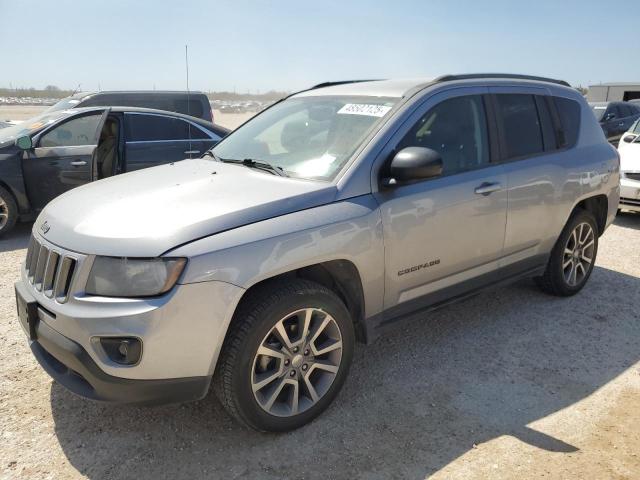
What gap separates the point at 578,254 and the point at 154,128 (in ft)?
18.4

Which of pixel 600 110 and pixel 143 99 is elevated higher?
pixel 600 110

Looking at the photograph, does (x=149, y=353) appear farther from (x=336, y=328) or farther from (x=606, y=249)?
(x=606, y=249)

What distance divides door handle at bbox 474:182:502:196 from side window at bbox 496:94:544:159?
1.07 ft

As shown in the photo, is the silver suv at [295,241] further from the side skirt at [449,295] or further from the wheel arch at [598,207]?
the wheel arch at [598,207]

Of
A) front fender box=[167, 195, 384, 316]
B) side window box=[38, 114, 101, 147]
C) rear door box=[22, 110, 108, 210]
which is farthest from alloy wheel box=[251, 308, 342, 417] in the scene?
side window box=[38, 114, 101, 147]

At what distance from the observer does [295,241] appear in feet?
8.54

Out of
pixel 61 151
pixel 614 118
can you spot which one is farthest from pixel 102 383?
pixel 614 118

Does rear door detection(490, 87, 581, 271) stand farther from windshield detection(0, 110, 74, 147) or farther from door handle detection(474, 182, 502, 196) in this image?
windshield detection(0, 110, 74, 147)

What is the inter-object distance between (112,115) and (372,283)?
404 centimetres

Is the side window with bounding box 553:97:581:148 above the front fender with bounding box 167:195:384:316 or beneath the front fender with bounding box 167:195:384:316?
above

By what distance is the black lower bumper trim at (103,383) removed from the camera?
92.4 inches

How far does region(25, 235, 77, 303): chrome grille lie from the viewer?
2.46 meters

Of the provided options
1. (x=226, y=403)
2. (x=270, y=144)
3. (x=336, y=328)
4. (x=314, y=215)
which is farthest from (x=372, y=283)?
(x=270, y=144)

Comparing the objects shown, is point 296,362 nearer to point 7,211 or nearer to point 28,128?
point 7,211
